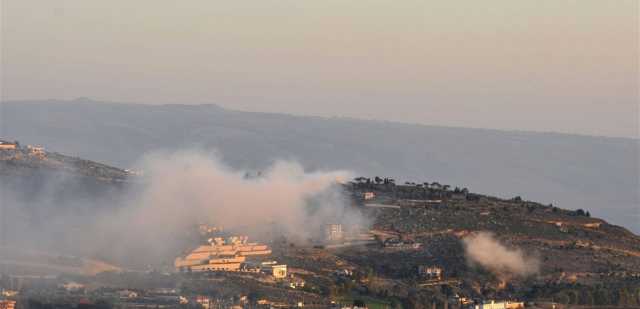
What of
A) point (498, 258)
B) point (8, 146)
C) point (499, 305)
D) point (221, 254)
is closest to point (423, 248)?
point (498, 258)

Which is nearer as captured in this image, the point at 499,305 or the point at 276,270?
the point at 499,305

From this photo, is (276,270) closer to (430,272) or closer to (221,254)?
(221,254)

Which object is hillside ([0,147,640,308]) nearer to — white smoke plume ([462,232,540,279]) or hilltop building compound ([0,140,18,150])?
white smoke plume ([462,232,540,279])

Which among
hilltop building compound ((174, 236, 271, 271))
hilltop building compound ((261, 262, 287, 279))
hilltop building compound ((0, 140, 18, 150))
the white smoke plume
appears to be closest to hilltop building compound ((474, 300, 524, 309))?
the white smoke plume

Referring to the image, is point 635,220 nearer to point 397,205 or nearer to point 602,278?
point 397,205

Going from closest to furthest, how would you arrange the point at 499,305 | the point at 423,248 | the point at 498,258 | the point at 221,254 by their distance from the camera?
the point at 499,305 < the point at 221,254 < the point at 498,258 < the point at 423,248

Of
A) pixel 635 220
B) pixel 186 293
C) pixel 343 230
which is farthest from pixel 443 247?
pixel 635 220
